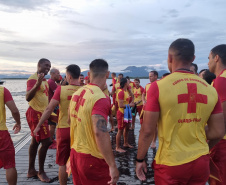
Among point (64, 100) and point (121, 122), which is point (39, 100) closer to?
point (64, 100)

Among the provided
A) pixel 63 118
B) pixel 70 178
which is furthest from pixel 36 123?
pixel 70 178

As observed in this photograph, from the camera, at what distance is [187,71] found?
2398 mm

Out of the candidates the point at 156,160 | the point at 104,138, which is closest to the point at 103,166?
the point at 104,138

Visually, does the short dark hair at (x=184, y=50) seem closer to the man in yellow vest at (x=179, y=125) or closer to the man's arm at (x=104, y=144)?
the man in yellow vest at (x=179, y=125)

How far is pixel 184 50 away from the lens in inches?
93.8

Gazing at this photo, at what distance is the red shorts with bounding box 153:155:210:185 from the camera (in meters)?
2.24

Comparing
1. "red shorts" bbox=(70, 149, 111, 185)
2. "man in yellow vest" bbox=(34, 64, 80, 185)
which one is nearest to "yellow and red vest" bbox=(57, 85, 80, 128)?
"man in yellow vest" bbox=(34, 64, 80, 185)

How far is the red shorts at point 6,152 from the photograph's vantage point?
3.75m

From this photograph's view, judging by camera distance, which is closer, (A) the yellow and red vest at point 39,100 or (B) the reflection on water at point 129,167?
(B) the reflection on water at point 129,167

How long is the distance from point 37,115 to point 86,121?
2676 mm

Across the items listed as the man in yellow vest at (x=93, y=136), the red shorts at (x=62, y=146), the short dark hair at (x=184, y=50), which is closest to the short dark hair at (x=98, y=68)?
the man in yellow vest at (x=93, y=136)

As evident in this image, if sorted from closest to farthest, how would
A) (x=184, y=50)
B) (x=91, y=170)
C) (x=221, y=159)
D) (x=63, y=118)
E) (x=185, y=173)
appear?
(x=185, y=173) → (x=184, y=50) → (x=91, y=170) → (x=221, y=159) → (x=63, y=118)

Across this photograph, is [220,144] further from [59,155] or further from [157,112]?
[59,155]

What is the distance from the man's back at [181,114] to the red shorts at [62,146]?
7.40ft
